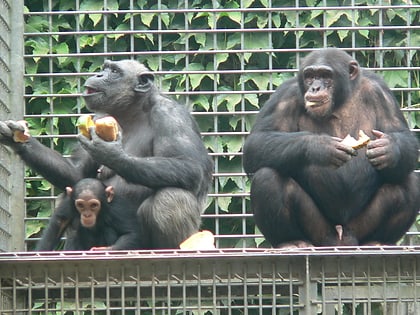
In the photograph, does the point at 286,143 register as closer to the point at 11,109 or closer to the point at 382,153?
the point at 382,153

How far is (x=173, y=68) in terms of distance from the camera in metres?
8.52

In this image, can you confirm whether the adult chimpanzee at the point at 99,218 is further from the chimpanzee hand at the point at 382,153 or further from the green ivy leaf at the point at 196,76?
the green ivy leaf at the point at 196,76

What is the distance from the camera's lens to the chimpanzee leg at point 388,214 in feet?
22.2

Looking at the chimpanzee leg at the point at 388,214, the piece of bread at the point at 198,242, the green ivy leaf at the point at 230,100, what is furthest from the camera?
the green ivy leaf at the point at 230,100

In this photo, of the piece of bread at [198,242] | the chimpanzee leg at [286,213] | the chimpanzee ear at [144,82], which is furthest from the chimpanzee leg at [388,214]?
the chimpanzee ear at [144,82]

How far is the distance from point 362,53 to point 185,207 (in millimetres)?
2462

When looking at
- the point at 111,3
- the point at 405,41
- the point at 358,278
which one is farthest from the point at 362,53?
the point at 358,278

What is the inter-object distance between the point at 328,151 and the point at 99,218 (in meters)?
1.24

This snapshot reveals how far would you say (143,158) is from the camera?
22.0 feet

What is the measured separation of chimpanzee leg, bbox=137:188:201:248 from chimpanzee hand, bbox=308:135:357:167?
0.68 meters

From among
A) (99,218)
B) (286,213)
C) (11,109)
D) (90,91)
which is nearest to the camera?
(286,213)

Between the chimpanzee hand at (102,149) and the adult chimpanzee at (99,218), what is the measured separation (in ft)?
0.82

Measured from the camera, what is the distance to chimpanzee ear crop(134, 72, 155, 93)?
285 inches

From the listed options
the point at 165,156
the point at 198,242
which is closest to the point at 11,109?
the point at 165,156
